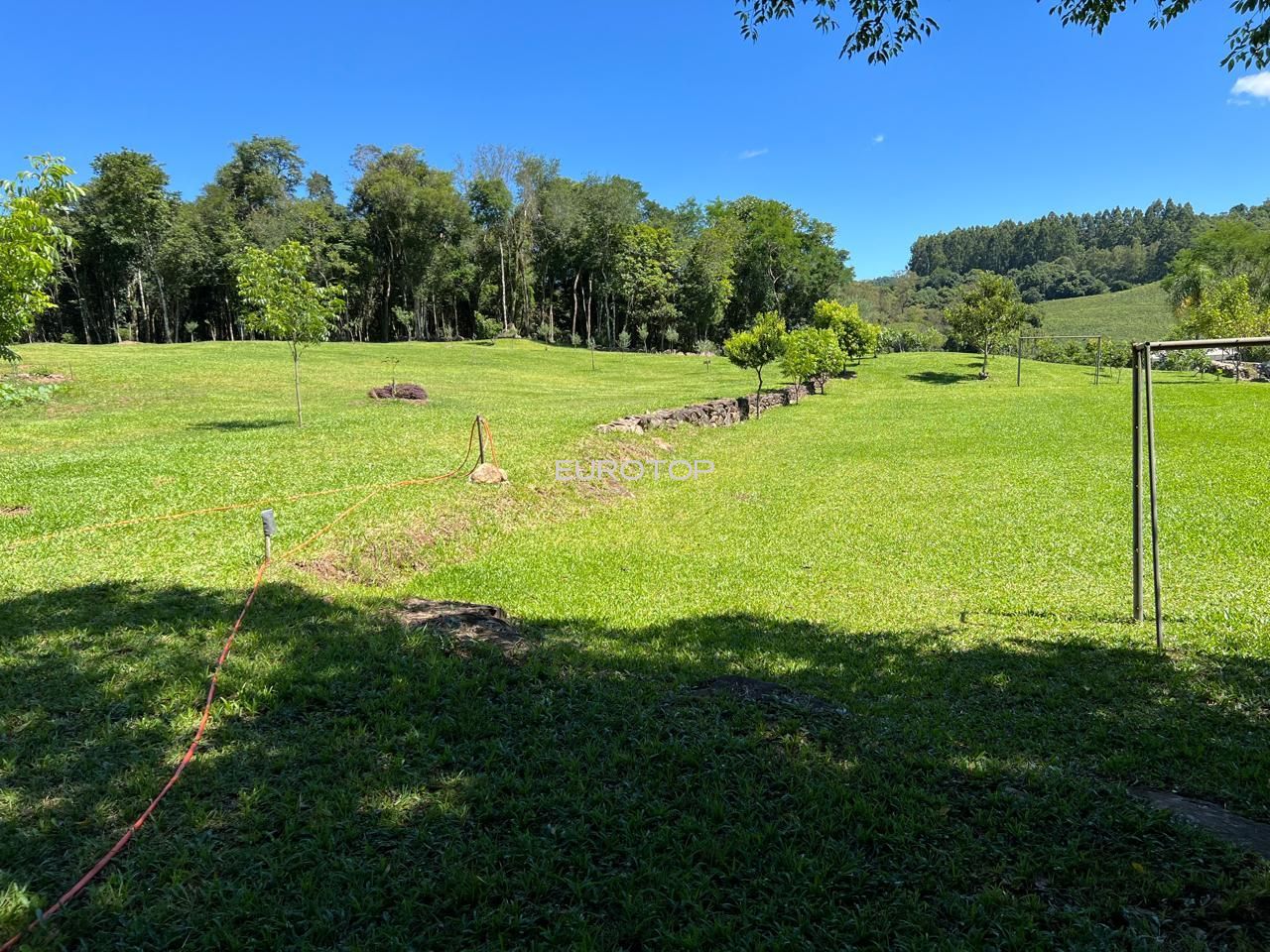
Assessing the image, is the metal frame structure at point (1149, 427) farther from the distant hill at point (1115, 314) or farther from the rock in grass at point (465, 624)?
the distant hill at point (1115, 314)

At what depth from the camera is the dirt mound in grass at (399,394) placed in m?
21.0

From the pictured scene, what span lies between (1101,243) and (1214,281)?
10282 cm

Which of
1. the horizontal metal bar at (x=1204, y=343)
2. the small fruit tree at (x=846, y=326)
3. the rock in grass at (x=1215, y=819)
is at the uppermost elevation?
the small fruit tree at (x=846, y=326)

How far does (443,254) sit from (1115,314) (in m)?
88.1

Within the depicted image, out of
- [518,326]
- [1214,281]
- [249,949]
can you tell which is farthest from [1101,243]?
[249,949]

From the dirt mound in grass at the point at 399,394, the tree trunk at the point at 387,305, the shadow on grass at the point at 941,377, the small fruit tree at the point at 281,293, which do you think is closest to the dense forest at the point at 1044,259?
the shadow on grass at the point at 941,377

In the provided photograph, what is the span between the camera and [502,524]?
10008 millimetres

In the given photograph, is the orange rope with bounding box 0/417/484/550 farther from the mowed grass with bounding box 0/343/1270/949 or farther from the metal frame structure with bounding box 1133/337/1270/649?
the metal frame structure with bounding box 1133/337/1270/649

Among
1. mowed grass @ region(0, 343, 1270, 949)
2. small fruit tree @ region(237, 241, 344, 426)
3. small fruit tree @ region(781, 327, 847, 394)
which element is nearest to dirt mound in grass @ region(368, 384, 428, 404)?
small fruit tree @ region(237, 241, 344, 426)

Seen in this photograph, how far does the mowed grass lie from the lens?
248 centimetres

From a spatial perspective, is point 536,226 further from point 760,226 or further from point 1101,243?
point 1101,243

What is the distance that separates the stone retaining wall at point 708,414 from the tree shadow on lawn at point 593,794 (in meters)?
12.1

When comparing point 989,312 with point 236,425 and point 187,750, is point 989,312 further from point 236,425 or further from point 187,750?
point 187,750

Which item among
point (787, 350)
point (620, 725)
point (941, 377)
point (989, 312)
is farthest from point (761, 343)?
point (620, 725)
